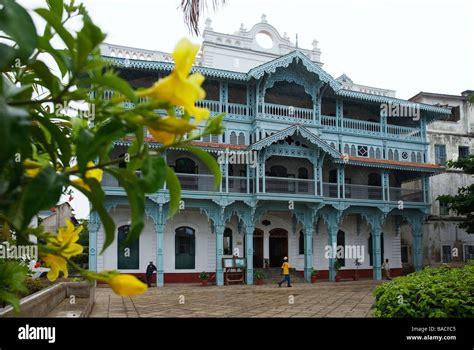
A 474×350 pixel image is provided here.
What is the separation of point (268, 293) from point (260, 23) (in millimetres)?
13526

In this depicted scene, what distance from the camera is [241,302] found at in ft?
41.4

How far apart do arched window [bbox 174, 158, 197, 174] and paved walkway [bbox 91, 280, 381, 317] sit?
16.1 feet

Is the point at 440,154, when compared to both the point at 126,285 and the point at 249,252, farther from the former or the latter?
the point at 126,285

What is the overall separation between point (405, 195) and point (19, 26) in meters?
23.0

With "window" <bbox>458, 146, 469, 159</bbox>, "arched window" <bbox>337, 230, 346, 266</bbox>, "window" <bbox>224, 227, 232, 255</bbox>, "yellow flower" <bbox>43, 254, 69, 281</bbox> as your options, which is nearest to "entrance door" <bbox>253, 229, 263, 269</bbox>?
"window" <bbox>224, 227, 232, 255</bbox>

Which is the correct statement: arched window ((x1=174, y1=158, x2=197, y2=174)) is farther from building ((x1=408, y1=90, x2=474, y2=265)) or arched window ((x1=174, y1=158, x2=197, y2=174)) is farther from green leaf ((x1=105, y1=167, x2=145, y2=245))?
green leaf ((x1=105, y1=167, x2=145, y2=245))

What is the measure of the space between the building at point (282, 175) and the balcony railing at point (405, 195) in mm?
49

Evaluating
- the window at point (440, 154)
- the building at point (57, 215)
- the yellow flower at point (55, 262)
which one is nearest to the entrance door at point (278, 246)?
A: the building at point (57, 215)

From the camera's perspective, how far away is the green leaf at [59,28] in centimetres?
77

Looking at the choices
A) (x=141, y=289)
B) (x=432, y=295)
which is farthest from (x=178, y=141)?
(x=432, y=295)

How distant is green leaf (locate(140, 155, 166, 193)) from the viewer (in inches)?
28.7

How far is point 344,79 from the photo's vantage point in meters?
23.4

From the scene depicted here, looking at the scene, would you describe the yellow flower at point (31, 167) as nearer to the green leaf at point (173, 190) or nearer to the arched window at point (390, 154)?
the green leaf at point (173, 190)
